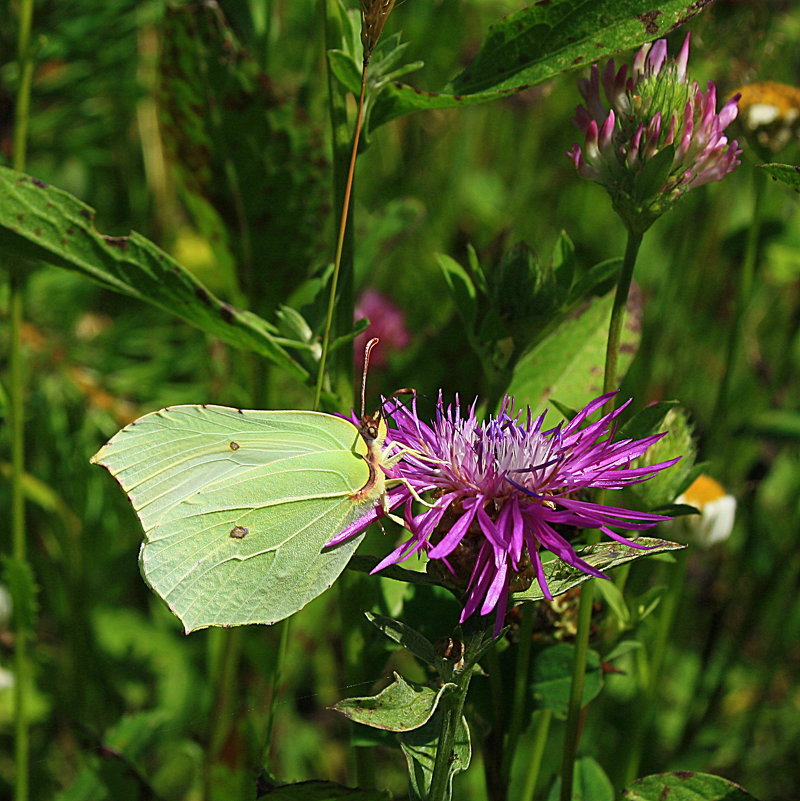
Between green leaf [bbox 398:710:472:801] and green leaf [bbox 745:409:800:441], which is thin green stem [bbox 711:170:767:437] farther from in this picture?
green leaf [bbox 398:710:472:801]

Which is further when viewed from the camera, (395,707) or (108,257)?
(108,257)

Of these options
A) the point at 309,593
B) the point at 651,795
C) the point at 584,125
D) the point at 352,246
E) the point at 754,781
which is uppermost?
the point at 584,125

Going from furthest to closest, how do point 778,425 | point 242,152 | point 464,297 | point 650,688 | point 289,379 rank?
point 289,379, point 778,425, point 242,152, point 650,688, point 464,297

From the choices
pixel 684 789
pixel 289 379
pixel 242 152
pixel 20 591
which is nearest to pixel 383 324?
pixel 289 379

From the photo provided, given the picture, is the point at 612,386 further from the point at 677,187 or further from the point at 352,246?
the point at 352,246

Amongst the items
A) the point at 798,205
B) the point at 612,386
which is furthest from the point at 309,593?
the point at 798,205

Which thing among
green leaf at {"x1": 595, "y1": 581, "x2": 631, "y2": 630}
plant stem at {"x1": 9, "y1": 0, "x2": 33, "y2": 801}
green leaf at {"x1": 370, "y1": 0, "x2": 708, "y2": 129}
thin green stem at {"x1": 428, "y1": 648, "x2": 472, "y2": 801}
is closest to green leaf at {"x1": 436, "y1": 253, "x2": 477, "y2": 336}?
green leaf at {"x1": 370, "y1": 0, "x2": 708, "y2": 129}

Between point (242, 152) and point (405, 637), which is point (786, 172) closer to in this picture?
point (405, 637)
